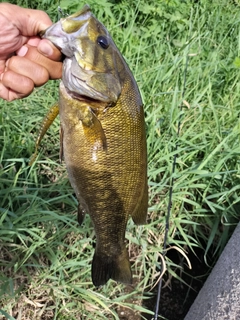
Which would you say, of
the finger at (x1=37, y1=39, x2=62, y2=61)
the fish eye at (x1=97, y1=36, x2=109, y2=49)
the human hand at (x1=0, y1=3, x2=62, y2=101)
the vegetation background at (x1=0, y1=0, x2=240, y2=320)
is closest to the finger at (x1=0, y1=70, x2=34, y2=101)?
the human hand at (x1=0, y1=3, x2=62, y2=101)

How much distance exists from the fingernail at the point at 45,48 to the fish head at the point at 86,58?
0.03 metres

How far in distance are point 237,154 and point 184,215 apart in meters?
0.48

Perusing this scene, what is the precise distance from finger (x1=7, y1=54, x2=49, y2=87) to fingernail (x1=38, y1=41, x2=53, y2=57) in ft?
0.44

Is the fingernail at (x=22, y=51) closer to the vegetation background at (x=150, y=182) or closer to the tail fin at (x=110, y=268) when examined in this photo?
the vegetation background at (x=150, y=182)

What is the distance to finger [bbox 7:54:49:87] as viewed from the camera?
5.03ft

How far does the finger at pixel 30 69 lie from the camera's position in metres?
1.53

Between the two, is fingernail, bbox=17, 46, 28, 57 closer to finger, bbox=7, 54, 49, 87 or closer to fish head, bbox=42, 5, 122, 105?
finger, bbox=7, 54, 49, 87

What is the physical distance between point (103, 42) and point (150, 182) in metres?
1.30

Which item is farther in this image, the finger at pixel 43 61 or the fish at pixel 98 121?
the finger at pixel 43 61

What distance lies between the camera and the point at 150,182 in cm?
257

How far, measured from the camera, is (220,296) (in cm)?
205

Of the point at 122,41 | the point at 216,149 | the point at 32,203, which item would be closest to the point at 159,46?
the point at 122,41

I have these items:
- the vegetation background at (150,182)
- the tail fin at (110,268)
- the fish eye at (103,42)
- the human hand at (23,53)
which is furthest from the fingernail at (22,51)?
the tail fin at (110,268)

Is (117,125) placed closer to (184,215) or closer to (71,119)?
(71,119)
